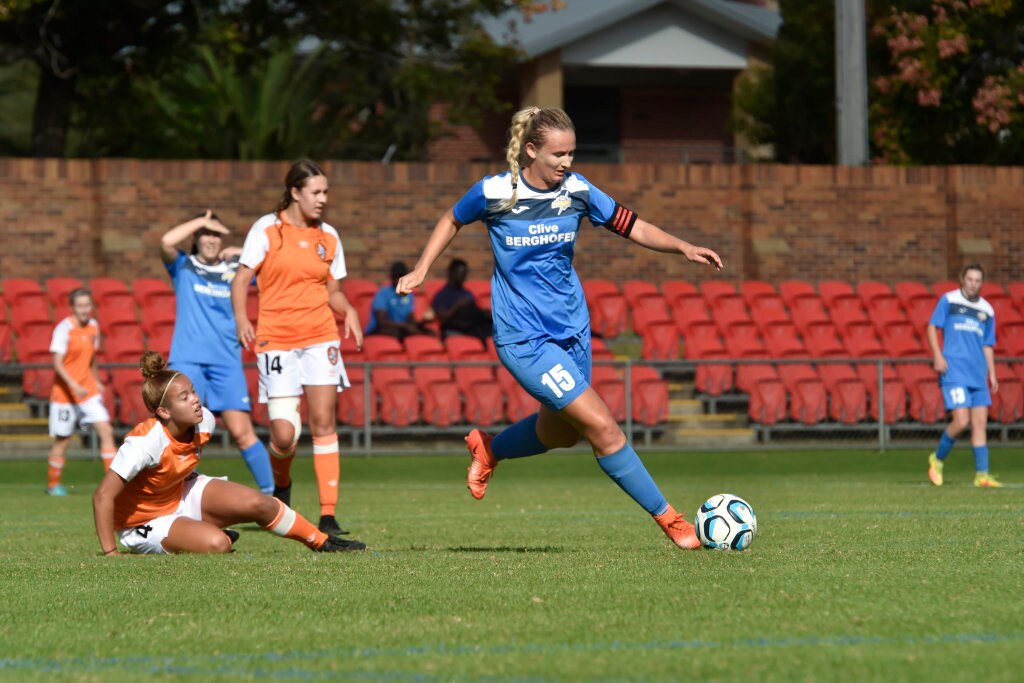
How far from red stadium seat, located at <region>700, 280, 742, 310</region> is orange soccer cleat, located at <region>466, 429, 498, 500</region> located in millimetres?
13466

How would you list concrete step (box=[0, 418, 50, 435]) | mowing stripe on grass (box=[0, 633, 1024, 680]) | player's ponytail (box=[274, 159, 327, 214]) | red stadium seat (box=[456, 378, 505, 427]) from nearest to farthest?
mowing stripe on grass (box=[0, 633, 1024, 680]) → player's ponytail (box=[274, 159, 327, 214]) → red stadium seat (box=[456, 378, 505, 427]) → concrete step (box=[0, 418, 50, 435])

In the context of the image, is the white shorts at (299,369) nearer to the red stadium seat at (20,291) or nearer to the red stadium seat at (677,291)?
the red stadium seat at (20,291)

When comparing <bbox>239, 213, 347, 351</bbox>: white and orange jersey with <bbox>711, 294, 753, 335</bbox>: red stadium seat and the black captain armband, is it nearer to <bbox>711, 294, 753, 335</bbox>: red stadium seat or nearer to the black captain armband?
the black captain armband

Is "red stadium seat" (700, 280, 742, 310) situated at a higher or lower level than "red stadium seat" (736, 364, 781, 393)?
higher

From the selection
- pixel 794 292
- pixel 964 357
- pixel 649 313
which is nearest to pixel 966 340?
pixel 964 357

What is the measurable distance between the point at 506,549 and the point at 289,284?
88.1 inches

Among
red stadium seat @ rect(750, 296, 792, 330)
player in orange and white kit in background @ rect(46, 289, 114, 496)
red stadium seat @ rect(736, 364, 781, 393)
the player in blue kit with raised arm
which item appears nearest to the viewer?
the player in blue kit with raised arm

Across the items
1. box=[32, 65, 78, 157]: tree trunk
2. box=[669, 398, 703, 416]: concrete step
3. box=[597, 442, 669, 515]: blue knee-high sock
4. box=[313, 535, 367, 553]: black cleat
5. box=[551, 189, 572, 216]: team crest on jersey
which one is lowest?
box=[669, 398, 703, 416]: concrete step

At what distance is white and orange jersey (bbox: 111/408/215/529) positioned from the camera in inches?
297

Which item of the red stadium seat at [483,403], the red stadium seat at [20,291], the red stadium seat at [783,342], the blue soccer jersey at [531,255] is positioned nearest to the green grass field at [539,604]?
the blue soccer jersey at [531,255]

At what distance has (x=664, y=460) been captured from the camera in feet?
57.5

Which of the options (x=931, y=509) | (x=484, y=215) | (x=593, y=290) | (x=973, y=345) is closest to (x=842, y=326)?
(x=593, y=290)

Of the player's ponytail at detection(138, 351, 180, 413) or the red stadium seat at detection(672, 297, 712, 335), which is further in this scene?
the red stadium seat at detection(672, 297, 712, 335)

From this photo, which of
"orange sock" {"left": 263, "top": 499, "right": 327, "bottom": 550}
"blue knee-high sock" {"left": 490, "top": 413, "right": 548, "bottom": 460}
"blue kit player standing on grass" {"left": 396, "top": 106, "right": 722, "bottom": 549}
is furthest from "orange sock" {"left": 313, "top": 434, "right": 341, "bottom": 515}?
"blue kit player standing on grass" {"left": 396, "top": 106, "right": 722, "bottom": 549}
